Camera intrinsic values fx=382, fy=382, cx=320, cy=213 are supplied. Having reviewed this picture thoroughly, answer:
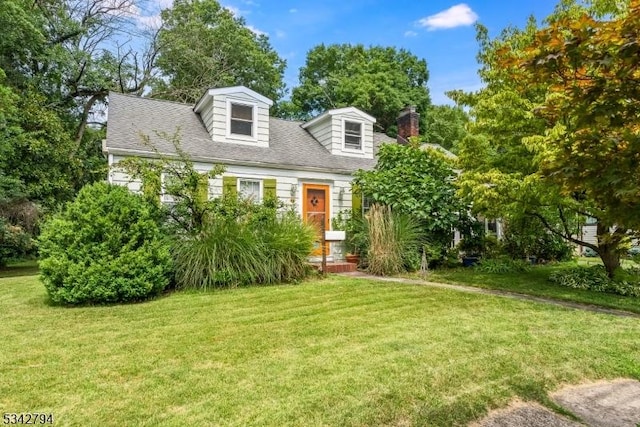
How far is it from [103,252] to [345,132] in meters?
8.74

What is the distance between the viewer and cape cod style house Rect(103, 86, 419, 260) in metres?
9.88

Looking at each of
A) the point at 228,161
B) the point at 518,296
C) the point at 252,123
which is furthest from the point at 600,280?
the point at 252,123

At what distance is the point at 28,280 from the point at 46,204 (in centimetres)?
504

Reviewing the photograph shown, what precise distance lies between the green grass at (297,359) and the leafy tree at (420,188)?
4453 millimetres

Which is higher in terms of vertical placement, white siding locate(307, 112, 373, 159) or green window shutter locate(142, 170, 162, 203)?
white siding locate(307, 112, 373, 159)

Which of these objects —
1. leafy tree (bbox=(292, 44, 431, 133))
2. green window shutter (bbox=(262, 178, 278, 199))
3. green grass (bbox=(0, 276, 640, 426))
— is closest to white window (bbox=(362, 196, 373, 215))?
green window shutter (bbox=(262, 178, 278, 199))

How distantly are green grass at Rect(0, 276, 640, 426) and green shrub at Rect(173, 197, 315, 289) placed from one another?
1.05 meters

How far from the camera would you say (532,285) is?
760 cm

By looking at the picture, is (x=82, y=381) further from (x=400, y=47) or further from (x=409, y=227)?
(x=400, y=47)

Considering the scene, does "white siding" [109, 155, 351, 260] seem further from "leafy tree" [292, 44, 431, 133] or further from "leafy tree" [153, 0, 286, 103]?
"leafy tree" [292, 44, 431, 133]

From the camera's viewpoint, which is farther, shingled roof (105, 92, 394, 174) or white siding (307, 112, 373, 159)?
white siding (307, 112, 373, 159)

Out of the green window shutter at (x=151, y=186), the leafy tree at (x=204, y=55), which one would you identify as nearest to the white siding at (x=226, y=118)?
the green window shutter at (x=151, y=186)

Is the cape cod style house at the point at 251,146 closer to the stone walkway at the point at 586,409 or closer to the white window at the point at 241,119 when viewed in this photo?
the white window at the point at 241,119

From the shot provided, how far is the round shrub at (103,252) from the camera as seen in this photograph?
5.44 meters
